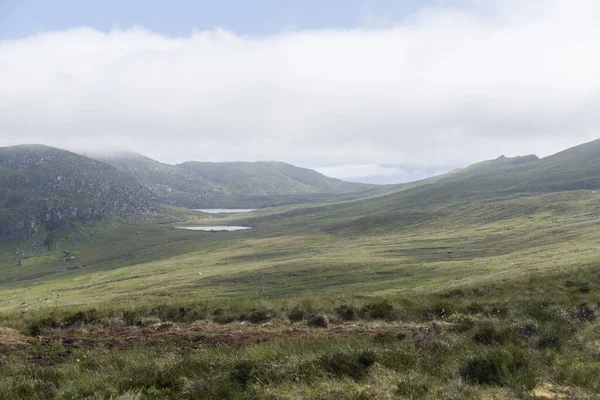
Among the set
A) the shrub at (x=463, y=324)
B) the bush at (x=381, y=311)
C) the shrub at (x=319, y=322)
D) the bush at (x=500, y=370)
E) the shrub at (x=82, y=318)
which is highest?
the bush at (x=500, y=370)

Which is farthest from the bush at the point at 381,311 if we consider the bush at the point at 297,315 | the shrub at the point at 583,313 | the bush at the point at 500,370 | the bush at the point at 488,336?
the bush at the point at 500,370

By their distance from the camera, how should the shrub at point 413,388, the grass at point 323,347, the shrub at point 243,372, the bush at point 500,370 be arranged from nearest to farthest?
1. the shrub at point 413,388
2. the bush at point 500,370
3. the grass at point 323,347
4. the shrub at point 243,372

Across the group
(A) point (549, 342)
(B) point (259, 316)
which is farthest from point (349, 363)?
(B) point (259, 316)

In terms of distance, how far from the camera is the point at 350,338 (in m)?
14.2

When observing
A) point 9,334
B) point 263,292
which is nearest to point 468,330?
point 9,334

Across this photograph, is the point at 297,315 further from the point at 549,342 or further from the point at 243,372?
the point at 549,342

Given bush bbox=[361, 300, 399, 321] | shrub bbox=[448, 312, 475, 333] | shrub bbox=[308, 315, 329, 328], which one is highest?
shrub bbox=[448, 312, 475, 333]

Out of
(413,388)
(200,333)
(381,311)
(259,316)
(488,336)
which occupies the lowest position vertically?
(381,311)

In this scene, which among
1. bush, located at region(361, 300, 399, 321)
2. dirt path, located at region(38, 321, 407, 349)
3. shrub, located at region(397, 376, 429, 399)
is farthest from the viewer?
bush, located at region(361, 300, 399, 321)

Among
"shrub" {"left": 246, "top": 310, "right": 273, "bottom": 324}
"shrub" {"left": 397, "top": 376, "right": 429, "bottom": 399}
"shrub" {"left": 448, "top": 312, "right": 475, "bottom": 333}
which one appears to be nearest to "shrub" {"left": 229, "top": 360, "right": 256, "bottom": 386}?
"shrub" {"left": 397, "top": 376, "right": 429, "bottom": 399}

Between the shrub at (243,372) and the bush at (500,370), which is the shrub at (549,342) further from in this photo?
the shrub at (243,372)

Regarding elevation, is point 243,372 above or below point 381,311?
above

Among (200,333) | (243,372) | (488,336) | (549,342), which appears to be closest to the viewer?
(243,372)

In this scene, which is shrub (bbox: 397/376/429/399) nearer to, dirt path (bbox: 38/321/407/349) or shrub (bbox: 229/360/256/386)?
shrub (bbox: 229/360/256/386)
